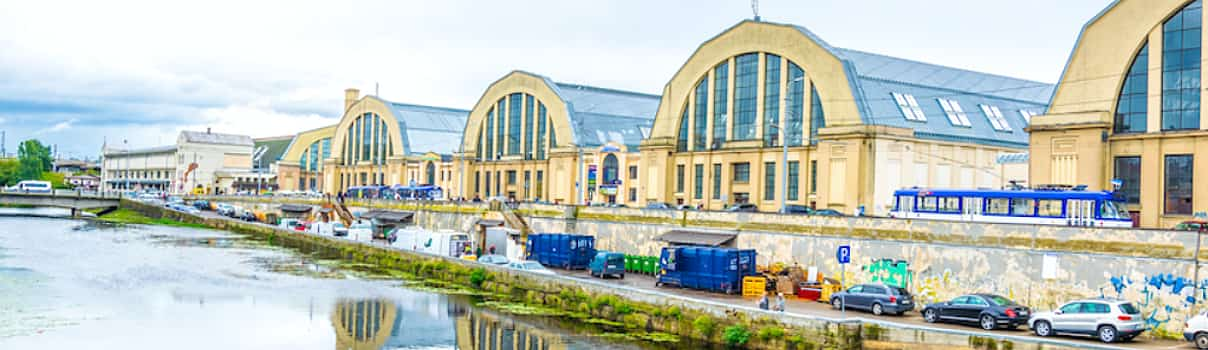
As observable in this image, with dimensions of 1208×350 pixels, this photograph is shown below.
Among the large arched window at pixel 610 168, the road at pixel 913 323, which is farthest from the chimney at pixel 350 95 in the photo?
the road at pixel 913 323

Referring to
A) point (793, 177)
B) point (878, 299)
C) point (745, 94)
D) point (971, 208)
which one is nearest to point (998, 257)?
point (878, 299)

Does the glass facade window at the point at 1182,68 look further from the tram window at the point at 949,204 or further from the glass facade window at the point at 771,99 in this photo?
the glass facade window at the point at 771,99

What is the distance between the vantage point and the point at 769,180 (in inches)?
2242

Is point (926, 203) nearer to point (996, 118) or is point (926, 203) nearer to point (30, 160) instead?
point (996, 118)

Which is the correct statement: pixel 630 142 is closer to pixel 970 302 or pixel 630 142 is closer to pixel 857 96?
pixel 857 96

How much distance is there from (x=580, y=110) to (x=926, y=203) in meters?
43.8

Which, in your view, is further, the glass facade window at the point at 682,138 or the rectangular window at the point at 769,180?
the glass facade window at the point at 682,138

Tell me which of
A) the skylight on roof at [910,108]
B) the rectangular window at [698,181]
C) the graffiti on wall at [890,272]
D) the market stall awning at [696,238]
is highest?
the skylight on roof at [910,108]

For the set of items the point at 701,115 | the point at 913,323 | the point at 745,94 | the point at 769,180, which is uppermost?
the point at 745,94

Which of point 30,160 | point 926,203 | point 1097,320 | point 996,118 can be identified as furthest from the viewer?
point 30,160

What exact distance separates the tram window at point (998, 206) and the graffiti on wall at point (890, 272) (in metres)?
4.40

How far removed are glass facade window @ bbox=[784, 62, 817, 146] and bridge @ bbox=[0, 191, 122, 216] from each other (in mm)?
93996

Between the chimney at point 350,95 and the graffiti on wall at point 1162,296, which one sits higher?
the chimney at point 350,95

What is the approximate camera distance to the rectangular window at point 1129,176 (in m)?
39.3
